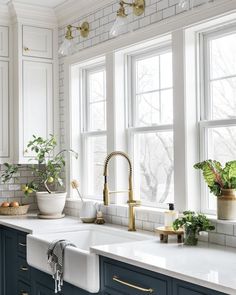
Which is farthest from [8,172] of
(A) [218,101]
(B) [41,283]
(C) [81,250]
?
(A) [218,101]

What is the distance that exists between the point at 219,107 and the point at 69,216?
2.04m

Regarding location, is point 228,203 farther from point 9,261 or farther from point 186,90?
point 9,261

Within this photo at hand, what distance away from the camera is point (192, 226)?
9.95ft

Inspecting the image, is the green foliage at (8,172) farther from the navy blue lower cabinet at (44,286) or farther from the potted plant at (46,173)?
the navy blue lower cabinet at (44,286)

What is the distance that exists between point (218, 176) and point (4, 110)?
2.57 metres

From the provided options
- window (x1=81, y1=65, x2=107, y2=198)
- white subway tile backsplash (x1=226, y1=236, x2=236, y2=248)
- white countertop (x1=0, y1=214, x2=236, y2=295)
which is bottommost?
white countertop (x1=0, y1=214, x2=236, y2=295)

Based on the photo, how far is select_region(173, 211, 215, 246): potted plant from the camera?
303 cm

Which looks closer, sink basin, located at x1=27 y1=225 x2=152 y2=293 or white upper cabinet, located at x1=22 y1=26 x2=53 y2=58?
sink basin, located at x1=27 y1=225 x2=152 y2=293

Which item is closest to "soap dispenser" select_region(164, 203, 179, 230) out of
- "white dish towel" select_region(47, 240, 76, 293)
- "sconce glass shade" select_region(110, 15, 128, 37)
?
"white dish towel" select_region(47, 240, 76, 293)

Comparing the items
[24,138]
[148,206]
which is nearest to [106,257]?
[148,206]

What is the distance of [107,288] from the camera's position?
2896mm

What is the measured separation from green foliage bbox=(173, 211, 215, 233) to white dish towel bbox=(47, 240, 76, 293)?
2.46 feet

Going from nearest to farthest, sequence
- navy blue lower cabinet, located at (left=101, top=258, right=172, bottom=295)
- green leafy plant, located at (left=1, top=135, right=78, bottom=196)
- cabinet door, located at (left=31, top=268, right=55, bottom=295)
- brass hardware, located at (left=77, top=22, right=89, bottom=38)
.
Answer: navy blue lower cabinet, located at (left=101, top=258, right=172, bottom=295)
cabinet door, located at (left=31, top=268, right=55, bottom=295)
brass hardware, located at (left=77, top=22, right=89, bottom=38)
green leafy plant, located at (left=1, top=135, right=78, bottom=196)

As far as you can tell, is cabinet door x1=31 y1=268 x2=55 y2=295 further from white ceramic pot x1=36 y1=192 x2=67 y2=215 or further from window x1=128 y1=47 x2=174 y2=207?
window x1=128 y1=47 x2=174 y2=207
